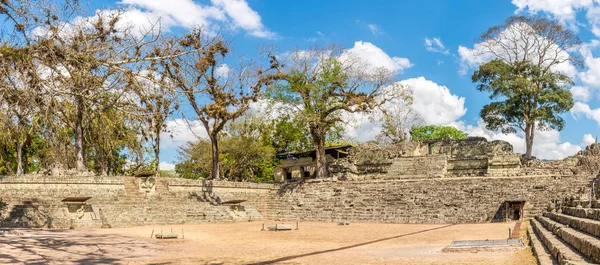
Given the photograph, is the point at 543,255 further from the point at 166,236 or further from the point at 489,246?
the point at 166,236

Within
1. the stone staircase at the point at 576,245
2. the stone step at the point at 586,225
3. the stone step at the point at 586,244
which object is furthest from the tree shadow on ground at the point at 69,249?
the stone step at the point at 586,225

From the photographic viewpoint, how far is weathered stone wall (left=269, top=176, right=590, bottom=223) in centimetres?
2295

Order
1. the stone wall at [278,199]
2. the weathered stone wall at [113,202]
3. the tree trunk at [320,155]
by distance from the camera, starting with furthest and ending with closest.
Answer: the tree trunk at [320,155] → the stone wall at [278,199] → the weathered stone wall at [113,202]

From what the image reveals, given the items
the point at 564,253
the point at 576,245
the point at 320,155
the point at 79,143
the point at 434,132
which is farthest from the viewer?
the point at 434,132

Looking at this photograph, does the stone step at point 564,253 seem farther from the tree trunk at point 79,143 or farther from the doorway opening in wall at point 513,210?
the tree trunk at point 79,143

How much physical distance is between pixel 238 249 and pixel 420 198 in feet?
46.3

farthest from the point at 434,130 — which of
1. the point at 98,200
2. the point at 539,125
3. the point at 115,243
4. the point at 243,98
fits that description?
the point at 115,243

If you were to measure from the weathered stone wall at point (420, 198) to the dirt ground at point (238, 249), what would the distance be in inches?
279

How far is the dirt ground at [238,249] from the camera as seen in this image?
10.4m

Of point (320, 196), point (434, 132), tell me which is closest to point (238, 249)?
point (320, 196)

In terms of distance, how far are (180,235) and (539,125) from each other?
29146 millimetres

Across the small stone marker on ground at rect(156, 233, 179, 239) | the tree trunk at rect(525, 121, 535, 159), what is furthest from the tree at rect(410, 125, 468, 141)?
the small stone marker on ground at rect(156, 233, 179, 239)

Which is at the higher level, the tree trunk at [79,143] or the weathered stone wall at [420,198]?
the tree trunk at [79,143]

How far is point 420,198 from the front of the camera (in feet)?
83.3
